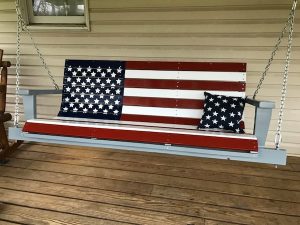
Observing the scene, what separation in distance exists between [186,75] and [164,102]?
350 mm

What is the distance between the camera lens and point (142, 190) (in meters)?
2.27

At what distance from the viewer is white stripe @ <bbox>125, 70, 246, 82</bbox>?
2559 millimetres

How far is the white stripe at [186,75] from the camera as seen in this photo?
8.39ft

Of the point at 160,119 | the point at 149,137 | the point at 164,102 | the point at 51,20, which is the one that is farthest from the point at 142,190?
the point at 51,20

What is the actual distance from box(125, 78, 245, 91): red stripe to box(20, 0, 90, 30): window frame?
1.17 m

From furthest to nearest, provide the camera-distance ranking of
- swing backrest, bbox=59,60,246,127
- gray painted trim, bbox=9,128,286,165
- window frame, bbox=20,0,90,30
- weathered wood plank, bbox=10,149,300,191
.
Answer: window frame, bbox=20,0,90,30
swing backrest, bbox=59,60,246,127
weathered wood plank, bbox=10,149,300,191
gray painted trim, bbox=9,128,286,165

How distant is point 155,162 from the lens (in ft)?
9.63

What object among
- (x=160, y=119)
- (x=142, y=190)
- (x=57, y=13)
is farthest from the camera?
(x=57, y=13)

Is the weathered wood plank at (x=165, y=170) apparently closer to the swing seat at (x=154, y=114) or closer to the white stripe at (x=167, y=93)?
the swing seat at (x=154, y=114)

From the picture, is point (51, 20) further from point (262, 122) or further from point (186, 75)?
point (262, 122)

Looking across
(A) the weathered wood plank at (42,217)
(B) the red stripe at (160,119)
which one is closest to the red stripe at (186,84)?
(B) the red stripe at (160,119)

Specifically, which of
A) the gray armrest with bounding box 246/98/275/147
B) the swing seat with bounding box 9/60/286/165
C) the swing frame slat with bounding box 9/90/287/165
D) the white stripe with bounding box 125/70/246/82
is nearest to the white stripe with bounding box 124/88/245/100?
the swing seat with bounding box 9/60/286/165

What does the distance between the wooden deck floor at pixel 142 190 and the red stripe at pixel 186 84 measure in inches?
33.3

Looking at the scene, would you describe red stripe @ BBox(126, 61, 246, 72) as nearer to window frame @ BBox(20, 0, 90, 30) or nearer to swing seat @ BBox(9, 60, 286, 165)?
swing seat @ BBox(9, 60, 286, 165)
